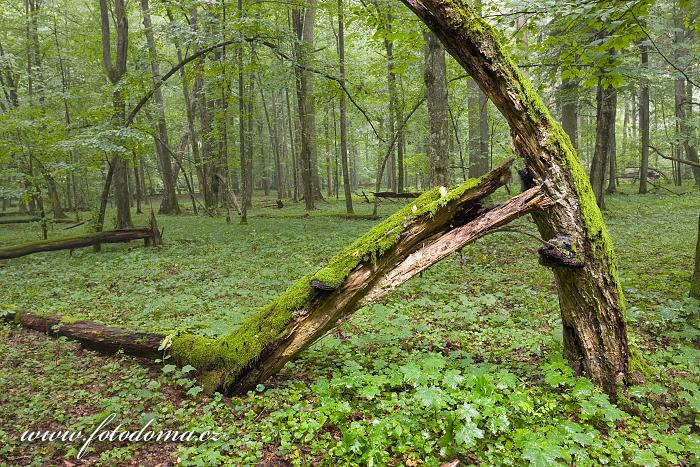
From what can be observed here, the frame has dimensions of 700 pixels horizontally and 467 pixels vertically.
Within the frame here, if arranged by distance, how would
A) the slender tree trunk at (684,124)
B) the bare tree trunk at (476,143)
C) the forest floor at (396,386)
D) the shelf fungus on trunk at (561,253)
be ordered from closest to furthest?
1. the forest floor at (396,386)
2. the shelf fungus on trunk at (561,253)
3. the bare tree trunk at (476,143)
4. the slender tree trunk at (684,124)

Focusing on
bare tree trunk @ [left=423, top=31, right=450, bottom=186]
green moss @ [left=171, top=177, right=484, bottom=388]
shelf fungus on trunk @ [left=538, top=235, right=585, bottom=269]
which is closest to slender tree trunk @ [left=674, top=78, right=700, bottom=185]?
bare tree trunk @ [left=423, top=31, right=450, bottom=186]

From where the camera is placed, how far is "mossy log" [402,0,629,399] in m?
3.29

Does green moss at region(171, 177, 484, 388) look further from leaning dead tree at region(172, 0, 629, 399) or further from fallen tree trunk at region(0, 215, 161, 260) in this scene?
fallen tree trunk at region(0, 215, 161, 260)

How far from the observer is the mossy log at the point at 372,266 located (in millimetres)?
3391

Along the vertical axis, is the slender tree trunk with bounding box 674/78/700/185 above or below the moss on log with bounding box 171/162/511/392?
above

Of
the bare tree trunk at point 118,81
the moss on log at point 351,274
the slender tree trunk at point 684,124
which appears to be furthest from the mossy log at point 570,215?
the slender tree trunk at point 684,124

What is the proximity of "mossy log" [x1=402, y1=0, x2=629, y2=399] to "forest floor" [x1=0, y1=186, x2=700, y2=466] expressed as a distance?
0.96ft

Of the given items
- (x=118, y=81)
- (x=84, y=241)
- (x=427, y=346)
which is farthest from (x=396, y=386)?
(x=118, y=81)

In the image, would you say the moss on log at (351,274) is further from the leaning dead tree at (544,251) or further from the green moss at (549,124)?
the green moss at (549,124)

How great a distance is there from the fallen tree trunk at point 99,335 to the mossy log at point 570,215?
397 cm

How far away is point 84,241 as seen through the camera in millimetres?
10867

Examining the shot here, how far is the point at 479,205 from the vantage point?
3.52 metres

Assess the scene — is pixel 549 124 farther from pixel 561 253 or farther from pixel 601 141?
pixel 601 141

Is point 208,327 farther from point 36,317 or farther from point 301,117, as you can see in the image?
point 301,117
